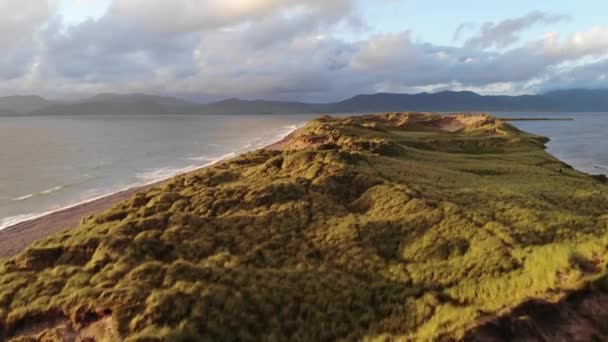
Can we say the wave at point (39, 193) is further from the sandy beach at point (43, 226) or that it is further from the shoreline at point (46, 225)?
the sandy beach at point (43, 226)

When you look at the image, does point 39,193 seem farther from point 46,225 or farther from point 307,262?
point 307,262

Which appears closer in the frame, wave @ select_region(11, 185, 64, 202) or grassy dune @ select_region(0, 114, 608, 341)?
grassy dune @ select_region(0, 114, 608, 341)

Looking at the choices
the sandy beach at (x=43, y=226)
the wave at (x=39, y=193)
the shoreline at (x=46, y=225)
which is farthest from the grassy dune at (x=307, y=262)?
the wave at (x=39, y=193)

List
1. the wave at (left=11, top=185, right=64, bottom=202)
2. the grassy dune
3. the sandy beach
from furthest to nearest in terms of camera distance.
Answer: the wave at (left=11, top=185, right=64, bottom=202) → the sandy beach → the grassy dune

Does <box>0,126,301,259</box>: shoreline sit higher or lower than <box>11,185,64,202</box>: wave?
higher

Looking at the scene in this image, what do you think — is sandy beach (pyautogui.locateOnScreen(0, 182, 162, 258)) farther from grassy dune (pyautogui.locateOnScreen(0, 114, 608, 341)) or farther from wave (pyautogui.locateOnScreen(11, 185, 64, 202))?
grassy dune (pyautogui.locateOnScreen(0, 114, 608, 341))

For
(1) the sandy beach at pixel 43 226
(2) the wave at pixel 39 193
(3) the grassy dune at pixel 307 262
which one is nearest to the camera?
(3) the grassy dune at pixel 307 262

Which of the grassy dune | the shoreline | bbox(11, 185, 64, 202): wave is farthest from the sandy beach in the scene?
the grassy dune

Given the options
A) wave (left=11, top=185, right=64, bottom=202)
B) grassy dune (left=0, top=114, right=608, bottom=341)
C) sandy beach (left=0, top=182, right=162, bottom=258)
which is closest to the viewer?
grassy dune (left=0, top=114, right=608, bottom=341)
